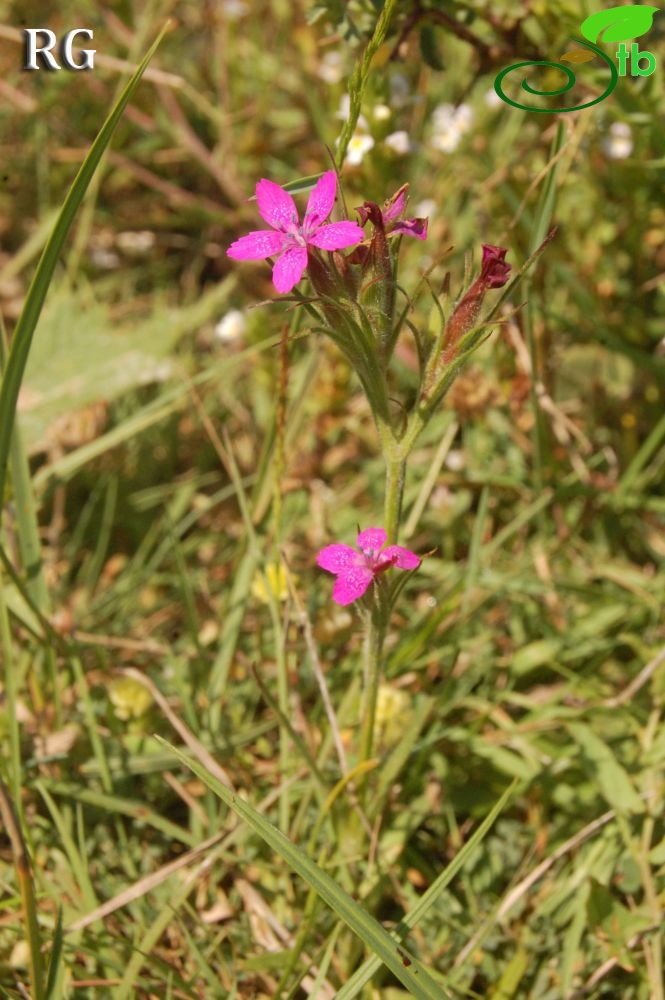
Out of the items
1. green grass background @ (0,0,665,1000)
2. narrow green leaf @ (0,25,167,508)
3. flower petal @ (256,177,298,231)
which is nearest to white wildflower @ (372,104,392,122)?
green grass background @ (0,0,665,1000)

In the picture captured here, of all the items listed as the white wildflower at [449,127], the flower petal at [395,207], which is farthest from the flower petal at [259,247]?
the white wildflower at [449,127]

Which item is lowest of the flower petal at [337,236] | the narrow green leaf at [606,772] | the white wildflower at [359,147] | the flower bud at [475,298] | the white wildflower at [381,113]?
the narrow green leaf at [606,772]

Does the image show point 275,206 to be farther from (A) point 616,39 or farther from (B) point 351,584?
(A) point 616,39

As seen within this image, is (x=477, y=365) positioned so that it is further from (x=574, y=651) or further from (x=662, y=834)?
(x=662, y=834)

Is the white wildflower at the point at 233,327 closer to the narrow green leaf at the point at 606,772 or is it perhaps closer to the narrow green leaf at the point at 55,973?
the narrow green leaf at the point at 606,772

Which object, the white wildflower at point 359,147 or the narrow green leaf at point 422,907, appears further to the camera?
the white wildflower at point 359,147

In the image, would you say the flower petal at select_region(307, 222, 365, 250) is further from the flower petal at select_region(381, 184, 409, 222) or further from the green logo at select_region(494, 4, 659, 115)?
the green logo at select_region(494, 4, 659, 115)

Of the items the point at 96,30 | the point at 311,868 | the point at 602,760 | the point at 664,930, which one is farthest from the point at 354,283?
the point at 96,30
